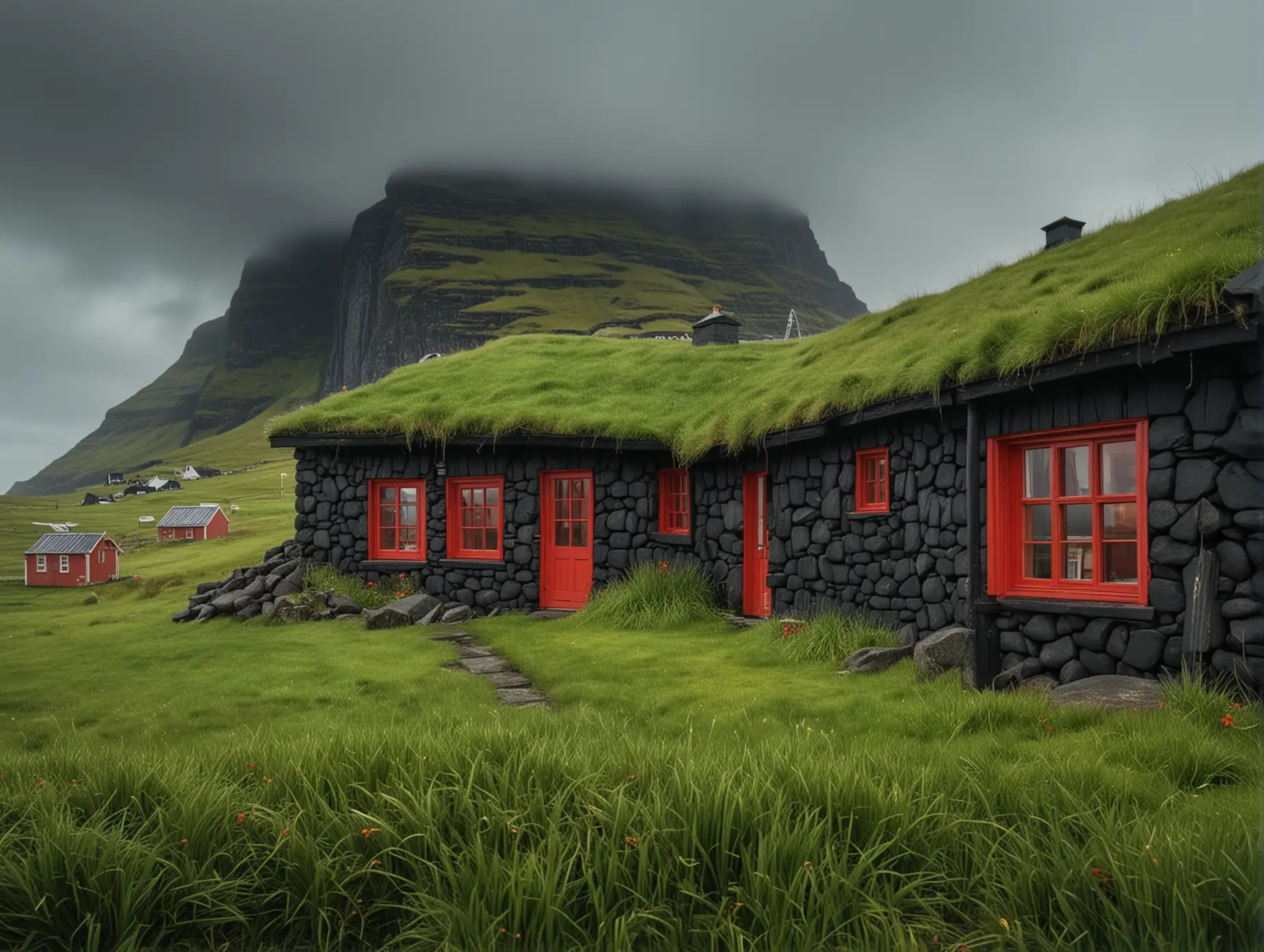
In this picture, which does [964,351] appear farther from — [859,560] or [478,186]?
[478,186]

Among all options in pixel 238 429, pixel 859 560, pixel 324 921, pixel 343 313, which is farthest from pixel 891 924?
pixel 343 313

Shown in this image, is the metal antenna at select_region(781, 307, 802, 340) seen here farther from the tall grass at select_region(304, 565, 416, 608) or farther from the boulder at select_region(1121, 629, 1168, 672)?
the boulder at select_region(1121, 629, 1168, 672)

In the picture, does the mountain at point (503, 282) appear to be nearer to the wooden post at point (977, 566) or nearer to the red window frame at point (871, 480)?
the red window frame at point (871, 480)

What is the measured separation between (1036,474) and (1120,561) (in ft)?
3.50

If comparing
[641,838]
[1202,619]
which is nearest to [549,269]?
[1202,619]

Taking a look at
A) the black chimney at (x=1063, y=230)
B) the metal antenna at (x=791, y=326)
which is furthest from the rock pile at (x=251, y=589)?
the black chimney at (x=1063, y=230)

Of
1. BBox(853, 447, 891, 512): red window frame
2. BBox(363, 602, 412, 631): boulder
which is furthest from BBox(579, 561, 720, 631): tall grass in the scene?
BBox(853, 447, 891, 512): red window frame

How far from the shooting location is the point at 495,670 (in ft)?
31.3

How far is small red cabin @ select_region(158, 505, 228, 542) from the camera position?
3300cm

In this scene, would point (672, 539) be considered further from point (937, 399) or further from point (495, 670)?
point (937, 399)

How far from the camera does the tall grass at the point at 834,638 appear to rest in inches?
356

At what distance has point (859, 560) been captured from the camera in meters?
9.82

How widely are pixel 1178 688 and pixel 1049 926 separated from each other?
3500 mm

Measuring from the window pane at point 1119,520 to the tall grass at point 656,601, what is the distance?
20.0 ft
